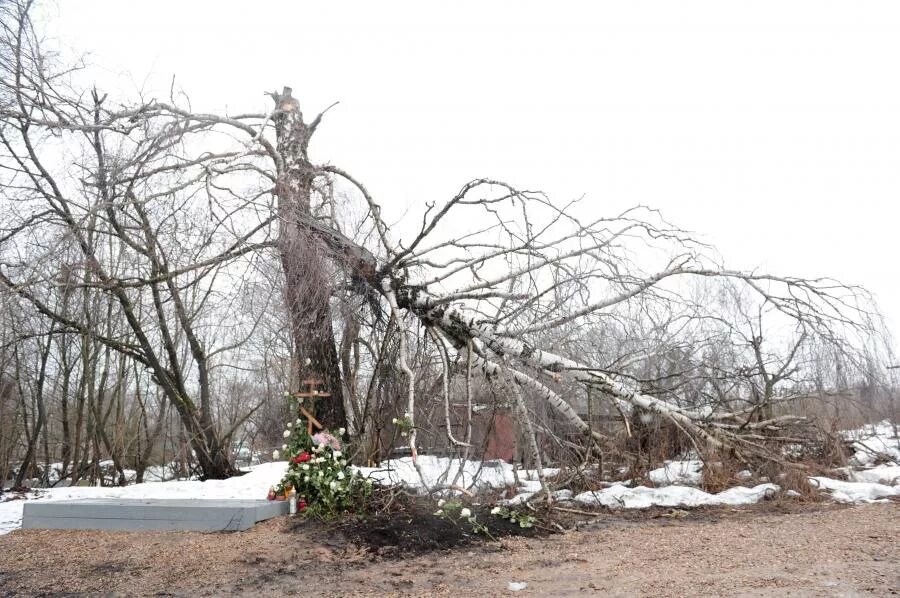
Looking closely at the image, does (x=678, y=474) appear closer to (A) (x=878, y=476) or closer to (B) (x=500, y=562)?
(A) (x=878, y=476)

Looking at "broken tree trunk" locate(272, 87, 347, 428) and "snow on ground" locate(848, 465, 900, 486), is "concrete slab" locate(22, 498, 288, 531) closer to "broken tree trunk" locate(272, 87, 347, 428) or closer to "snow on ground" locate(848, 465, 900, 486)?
"broken tree trunk" locate(272, 87, 347, 428)

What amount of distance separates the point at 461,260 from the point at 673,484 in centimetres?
402

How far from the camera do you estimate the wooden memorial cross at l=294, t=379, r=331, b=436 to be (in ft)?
22.9

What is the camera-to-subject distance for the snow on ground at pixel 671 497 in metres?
7.54

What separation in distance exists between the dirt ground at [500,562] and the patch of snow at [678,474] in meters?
2.05

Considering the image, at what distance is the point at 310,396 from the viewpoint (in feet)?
23.4

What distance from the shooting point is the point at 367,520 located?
618 centimetres

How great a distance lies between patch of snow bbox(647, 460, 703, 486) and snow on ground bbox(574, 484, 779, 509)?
1.66ft

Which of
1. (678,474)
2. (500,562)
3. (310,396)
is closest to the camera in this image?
(500,562)

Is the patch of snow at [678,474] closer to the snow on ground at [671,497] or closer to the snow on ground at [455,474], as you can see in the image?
the snow on ground at [671,497]

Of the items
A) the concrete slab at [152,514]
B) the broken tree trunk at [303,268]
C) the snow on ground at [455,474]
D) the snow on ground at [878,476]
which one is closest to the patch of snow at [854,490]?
the snow on ground at [878,476]

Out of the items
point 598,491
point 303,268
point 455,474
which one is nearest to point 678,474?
point 598,491

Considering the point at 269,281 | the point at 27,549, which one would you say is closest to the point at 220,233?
the point at 269,281

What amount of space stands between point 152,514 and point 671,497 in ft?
18.4
